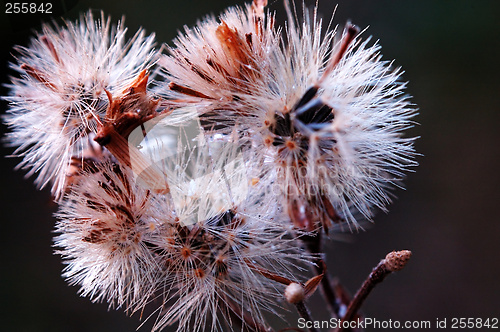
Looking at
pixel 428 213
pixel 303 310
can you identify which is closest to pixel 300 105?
pixel 303 310

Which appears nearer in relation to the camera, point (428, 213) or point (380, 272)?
point (380, 272)

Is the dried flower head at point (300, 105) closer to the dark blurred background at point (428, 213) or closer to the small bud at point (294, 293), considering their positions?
the small bud at point (294, 293)

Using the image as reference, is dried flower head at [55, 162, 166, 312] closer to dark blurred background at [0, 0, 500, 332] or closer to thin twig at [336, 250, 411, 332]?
thin twig at [336, 250, 411, 332]

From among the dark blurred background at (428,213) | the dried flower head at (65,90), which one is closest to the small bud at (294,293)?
the dried flower head at (65,90)

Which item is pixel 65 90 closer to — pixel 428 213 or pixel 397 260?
pixel 397 260

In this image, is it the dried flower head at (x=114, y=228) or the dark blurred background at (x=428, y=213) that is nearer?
the dried flower head at (x=114, y=228)
